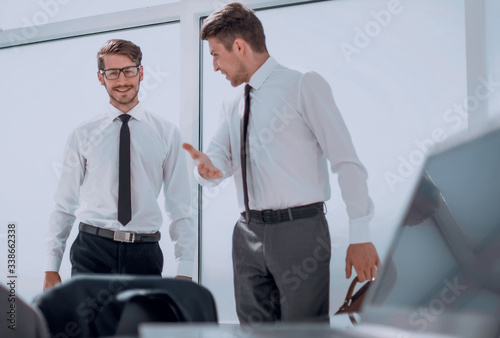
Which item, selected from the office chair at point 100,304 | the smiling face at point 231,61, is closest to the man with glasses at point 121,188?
the smiling face at point 231,61

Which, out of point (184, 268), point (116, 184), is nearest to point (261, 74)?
point (116, 184)

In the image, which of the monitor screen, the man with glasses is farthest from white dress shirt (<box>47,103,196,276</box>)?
the monitor screen

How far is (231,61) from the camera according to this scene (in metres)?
2.04

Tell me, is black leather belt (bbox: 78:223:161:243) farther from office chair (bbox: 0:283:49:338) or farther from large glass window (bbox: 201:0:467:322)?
office chair (bbox: 0:283:49:338)

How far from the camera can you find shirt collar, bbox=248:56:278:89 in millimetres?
2004

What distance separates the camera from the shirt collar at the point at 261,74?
2004 millimetres

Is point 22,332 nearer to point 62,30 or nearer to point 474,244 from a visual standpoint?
point 474,244

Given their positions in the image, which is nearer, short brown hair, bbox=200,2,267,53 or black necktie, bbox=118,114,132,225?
short brown hair, bbox=200,2,267,53

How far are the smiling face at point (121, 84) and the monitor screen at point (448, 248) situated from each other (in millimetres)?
2071

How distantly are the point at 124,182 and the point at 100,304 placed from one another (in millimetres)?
1477

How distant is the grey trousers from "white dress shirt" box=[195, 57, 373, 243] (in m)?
0.09

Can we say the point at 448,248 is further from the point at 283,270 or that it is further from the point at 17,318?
the point at 283,270

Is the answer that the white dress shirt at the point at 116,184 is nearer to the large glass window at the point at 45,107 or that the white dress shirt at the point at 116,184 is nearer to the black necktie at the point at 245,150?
the black necktie at the point at 245,150

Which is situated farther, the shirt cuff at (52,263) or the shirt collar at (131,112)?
the shirt collar at (131,112)
